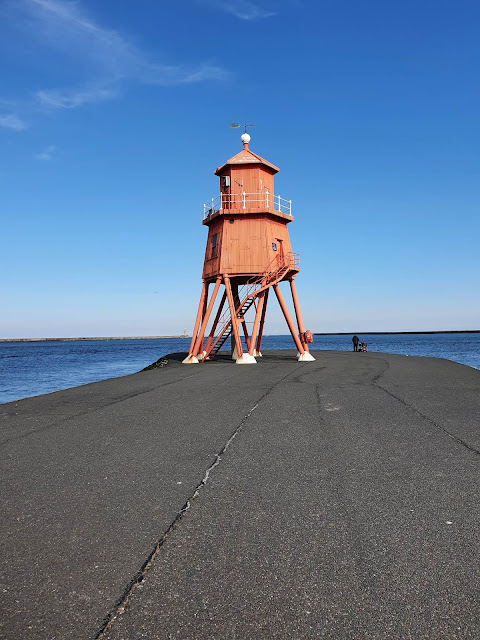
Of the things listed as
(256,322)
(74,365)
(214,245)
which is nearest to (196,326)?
(256,322)

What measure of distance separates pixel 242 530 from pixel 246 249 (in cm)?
2422

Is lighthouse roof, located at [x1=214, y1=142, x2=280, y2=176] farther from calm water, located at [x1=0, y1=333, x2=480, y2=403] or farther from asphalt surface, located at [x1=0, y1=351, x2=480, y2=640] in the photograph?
asphalt surface, located at [x1=0, y1=351, x2=480, y2=640]

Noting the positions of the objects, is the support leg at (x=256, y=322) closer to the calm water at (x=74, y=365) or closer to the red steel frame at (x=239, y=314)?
the red steel frame at (x=239, y=314)

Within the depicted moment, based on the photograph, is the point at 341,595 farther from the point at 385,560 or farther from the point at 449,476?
the point at 449,476

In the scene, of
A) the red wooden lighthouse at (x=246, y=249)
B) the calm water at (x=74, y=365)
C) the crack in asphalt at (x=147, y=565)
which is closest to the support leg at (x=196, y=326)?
the red wooden lighthouse at (x=246, y=249)

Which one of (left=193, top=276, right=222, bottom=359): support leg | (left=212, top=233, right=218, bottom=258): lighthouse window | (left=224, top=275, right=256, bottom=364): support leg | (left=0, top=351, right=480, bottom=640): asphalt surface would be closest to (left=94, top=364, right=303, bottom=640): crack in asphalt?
(left=0, top=351, right=480, bottom=640): asphalt surface

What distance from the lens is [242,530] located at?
4.43 metres

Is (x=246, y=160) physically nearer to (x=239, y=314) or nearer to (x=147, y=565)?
(x=239, y=314)

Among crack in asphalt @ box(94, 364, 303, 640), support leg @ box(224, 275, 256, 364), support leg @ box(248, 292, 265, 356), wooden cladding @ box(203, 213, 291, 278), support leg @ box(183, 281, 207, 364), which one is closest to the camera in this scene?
crack in asphalt @ box(94, 364, 303, 640)

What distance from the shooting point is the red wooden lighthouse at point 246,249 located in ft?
90.8

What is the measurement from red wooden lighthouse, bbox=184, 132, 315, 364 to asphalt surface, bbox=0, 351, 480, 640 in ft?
60.5

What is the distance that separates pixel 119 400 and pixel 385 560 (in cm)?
1069

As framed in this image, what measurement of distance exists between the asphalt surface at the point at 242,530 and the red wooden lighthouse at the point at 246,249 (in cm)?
1844

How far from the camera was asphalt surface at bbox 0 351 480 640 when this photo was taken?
3.12m
